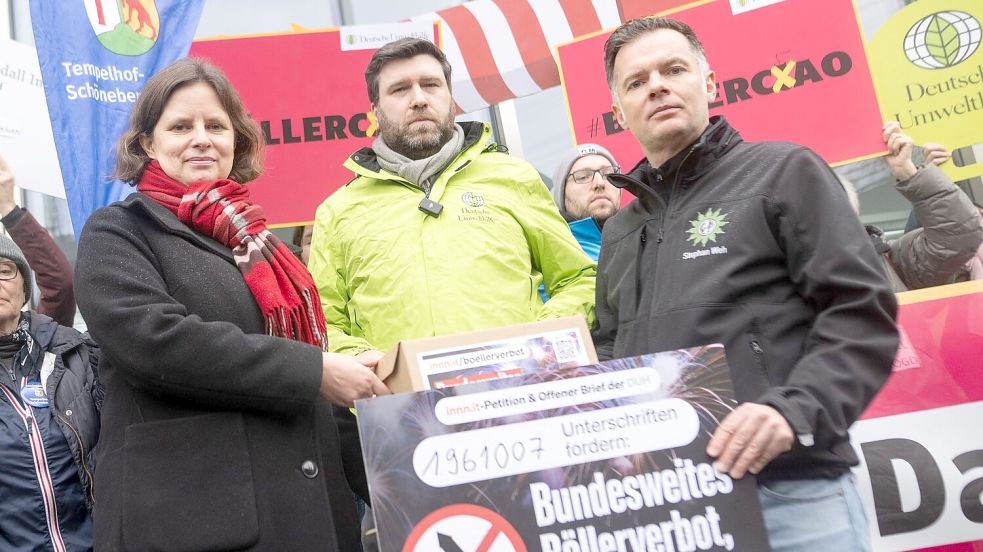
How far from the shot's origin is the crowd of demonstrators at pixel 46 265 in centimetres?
341

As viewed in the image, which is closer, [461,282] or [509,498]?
[509,498]

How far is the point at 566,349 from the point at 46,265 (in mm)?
2378

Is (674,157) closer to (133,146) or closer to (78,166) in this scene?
(133,146)

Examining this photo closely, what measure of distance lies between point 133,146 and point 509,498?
4.73 feet

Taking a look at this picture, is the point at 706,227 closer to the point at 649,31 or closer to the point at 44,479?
the point at 649,31

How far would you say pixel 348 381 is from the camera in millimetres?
1982

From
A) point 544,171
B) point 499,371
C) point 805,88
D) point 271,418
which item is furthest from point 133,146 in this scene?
point 544,171

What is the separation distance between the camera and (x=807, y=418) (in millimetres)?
1678

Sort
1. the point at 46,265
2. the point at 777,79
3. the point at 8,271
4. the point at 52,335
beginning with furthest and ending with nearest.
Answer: the point at 777,79
the point at 46,265
the point at 8,271
the point at 52,335

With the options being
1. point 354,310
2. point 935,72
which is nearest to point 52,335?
point 354,310

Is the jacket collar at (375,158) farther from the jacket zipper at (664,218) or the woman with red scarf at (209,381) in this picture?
the jacket zipper at (664,218)

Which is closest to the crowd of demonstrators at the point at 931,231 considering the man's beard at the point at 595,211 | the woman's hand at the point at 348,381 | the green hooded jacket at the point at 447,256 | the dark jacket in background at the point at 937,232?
the dark jacket in background at the point at 937,232

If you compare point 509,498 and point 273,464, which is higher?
point 273,464

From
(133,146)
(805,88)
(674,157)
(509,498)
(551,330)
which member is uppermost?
(805,88)
